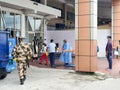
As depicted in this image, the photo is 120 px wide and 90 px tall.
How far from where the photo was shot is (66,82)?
11500mm

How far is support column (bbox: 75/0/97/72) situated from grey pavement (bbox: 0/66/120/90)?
0.54 meters

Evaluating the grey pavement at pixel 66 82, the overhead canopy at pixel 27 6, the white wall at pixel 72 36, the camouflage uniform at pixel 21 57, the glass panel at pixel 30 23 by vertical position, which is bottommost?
the grey pavement at pixel 66 82

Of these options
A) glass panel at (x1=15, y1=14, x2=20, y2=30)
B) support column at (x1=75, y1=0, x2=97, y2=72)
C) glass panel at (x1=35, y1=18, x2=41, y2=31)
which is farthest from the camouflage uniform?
glass panel at (x1=35, y1=18, x2=41, y2=31)

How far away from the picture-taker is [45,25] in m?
26.2

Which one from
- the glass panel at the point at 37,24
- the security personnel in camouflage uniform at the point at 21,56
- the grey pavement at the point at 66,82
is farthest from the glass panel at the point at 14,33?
the security personnel in camouflage uniform at the point at 21,56

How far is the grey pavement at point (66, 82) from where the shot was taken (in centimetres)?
1045

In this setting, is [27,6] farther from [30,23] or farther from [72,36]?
[72,36]

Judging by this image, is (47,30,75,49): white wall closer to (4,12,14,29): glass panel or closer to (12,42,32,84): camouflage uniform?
(4,12,14,29): glass panel

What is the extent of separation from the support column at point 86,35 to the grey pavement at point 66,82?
543 millimetres

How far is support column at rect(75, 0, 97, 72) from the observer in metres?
13.7

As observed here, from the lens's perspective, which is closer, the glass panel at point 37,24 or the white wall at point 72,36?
the glass panel at point 37,24

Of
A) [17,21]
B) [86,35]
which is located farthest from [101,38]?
[86,35]

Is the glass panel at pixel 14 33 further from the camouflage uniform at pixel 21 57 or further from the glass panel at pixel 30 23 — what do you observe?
the camouflage uniform at pixel 21 57

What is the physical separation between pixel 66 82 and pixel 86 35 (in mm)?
3244
